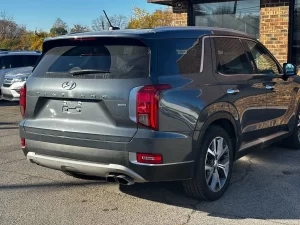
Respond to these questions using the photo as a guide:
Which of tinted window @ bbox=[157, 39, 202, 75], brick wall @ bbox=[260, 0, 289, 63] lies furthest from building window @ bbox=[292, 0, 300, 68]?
tinted window @ bbox=[157, 39, 202, 75]

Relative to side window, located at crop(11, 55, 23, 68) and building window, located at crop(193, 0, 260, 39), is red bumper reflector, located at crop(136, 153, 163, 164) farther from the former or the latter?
side window, located at crop(11, 55, 23, 68)

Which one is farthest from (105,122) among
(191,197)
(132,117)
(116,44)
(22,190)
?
(22,190)

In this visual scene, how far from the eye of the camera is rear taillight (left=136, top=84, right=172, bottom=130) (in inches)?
148

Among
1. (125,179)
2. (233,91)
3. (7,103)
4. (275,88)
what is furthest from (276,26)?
(7,103)

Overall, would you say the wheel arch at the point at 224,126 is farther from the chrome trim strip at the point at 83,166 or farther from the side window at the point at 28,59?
the side window at the point at 28,59

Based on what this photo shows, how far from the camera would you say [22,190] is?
4.96 m

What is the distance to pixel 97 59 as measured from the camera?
4137 millimetres

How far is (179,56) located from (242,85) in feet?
3.71

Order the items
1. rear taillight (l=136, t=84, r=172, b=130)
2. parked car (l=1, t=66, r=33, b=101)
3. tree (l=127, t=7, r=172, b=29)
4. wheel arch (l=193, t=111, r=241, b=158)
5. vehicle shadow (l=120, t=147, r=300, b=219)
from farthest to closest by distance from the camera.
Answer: tree (l=127, t=7, r=172, b=29) < parked car (l=1, t=66, r=33, b=101) < vehicle shadow (l=120, t=147, r=300, b=219) < wheel arch (l=193, t=111, r=241, b=158) < rear taillight (l=136, t=84, r=172, b=130)

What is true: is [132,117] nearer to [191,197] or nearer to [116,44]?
[116,44]

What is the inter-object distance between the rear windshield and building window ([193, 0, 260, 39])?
7.99 m

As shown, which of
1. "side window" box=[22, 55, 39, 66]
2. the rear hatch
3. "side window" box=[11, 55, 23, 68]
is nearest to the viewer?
the rear hatch

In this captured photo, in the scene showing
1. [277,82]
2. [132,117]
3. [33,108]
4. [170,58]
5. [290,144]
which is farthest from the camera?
[290,144]

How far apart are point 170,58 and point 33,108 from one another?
1.55 metres
